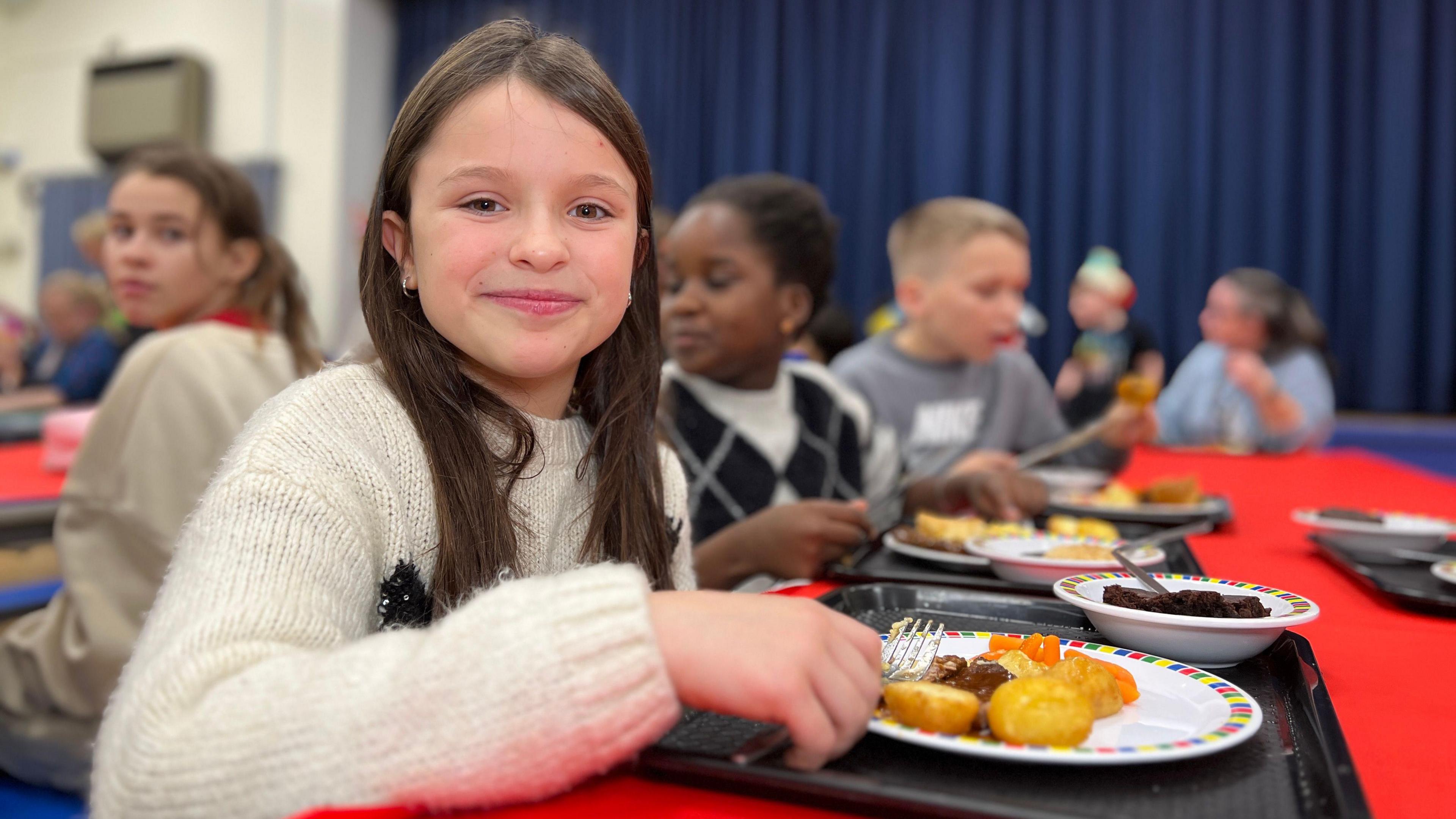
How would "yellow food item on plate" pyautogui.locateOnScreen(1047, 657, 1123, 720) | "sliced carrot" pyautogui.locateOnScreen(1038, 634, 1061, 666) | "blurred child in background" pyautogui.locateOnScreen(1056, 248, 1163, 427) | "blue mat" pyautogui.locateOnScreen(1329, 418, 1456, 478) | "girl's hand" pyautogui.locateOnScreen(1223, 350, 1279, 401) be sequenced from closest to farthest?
"yellow food item on plate" pyautogui.locateOnScreen(1047, 657, 1123, 720) → "sliced carrot" pyautogui.locateOnScreen(1038, 634, 1061, 666) → "girl's hand" pyautogui.locateOnScreen(1223, 350, 1279, 401) → "blue mat" pyautogui.locateOnScreen(1329, 418, 1456, 478) → "blurred child in background" pyautogui.locateOnScreen(1056, 248, 1163, 427)

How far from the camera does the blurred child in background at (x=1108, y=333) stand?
5105 millimetres

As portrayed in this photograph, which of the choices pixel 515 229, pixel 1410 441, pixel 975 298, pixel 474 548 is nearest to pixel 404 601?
pixel 474 548

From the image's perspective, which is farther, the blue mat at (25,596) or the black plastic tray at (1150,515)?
the blue mat at (25,596)

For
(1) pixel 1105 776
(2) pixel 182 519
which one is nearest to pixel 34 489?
(2) pixel 182 519

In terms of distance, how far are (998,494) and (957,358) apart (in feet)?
4.19

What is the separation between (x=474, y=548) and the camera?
89 cm

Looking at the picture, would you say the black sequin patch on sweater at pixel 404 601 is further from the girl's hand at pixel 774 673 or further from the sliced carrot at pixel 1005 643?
the sliced carrot at pixel 1005 643

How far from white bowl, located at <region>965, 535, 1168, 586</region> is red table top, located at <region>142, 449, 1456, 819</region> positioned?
0.14 metres

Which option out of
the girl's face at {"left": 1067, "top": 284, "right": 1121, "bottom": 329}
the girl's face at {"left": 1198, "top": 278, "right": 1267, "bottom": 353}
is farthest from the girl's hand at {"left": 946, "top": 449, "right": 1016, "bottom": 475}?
the girl's face at {"left": 1067, "top": 284, "right": 1121, "bottom": 329}

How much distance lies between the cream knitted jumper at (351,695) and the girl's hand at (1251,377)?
141 inches

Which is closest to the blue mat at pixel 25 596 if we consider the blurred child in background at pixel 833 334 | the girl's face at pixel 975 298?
the girl's face at pixel 975 298

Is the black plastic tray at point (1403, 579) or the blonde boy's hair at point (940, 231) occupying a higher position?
the blonde boy's hair at point (940, 231)

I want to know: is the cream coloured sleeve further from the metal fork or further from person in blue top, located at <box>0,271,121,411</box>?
person in blue top, located at <box>0,271,121,411</box>

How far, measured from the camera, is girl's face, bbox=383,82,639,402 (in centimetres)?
89
